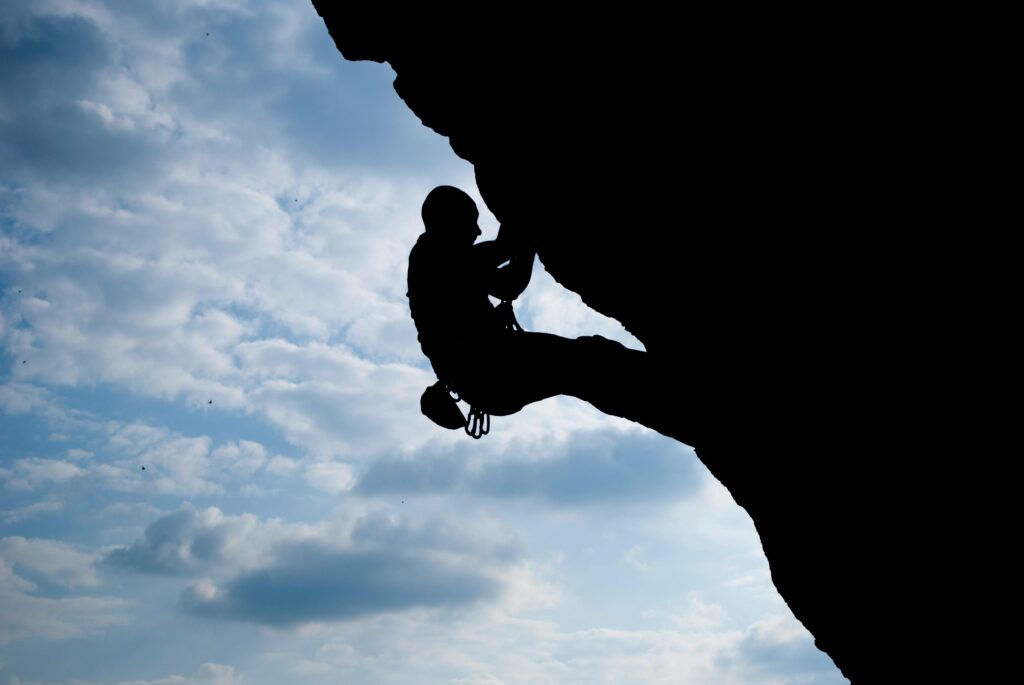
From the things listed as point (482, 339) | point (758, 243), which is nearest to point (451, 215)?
point (482, 339)

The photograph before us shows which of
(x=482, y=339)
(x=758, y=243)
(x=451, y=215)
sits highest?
(x=451, y=215)

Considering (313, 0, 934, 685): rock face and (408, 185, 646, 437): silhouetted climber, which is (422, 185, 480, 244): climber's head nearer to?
(408, 185, 646, 437): silhouetted climber

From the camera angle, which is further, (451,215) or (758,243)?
(451,215)

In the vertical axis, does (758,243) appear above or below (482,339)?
below

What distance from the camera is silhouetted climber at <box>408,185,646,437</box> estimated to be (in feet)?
13.2

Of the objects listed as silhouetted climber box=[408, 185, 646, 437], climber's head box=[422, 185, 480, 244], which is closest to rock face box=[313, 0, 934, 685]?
silhouetted climber box=[408, 185, 646, 437]

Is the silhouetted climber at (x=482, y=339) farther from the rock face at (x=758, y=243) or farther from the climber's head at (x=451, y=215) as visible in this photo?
the rock face at (x=758, y=243)

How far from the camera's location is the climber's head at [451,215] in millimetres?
4867

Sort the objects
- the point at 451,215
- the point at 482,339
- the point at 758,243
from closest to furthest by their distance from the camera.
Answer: the point at 758,243 → the point at 482,339 → the point at 451,215

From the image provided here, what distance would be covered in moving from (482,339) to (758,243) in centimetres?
184

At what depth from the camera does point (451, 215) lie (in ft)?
16.0

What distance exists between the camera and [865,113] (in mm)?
2811

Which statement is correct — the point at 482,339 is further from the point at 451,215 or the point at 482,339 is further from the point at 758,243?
the point at 758,243

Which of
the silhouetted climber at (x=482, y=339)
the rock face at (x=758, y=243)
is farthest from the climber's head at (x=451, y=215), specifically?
the rock face at (x=758, y=243)
